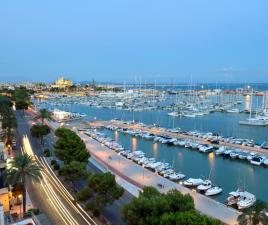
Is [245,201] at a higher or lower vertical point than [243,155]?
lower

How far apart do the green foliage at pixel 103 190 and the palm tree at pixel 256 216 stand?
9.59 meters

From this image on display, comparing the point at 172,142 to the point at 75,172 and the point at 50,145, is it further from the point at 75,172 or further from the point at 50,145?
the point at 75,172

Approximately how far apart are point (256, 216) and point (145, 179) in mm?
17630

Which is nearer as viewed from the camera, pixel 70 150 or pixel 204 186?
pixel 70 150

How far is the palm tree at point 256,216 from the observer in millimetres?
20422

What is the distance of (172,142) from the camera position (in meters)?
59.1

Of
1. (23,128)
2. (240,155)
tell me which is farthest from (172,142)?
(23,128)

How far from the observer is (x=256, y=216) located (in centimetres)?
2042

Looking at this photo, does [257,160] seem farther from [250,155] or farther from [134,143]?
[134,143]

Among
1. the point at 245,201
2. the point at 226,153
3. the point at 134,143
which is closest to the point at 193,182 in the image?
the point at 245,201

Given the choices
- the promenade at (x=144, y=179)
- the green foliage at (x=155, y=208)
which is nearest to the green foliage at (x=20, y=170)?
the green foliage at (x=155, y=208)

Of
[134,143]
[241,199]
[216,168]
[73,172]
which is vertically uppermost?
[73,172]

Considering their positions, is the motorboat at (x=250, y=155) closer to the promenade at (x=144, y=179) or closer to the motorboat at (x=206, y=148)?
the motorboat at (x=206, y=148)

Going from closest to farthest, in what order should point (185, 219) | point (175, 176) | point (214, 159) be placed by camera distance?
point (185, 219)
point (175, 176)
point (214, 159)
